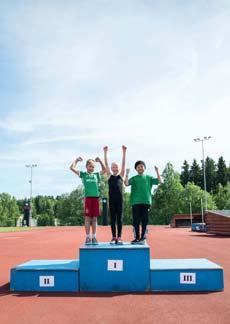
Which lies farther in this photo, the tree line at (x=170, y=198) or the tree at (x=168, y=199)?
the tree at (x=168, y=199)

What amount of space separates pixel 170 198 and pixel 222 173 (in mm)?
27752

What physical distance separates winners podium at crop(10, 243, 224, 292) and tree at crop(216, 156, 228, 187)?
10318 cm

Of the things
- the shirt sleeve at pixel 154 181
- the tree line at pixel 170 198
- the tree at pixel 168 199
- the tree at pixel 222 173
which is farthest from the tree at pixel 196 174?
the shirt sleeve at pixel 154 181

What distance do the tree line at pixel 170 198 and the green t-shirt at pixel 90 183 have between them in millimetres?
54536

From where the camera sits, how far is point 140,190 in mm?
8375

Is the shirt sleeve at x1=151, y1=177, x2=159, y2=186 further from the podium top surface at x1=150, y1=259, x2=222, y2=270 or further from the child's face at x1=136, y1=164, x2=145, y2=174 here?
the podium top surface at x1=150, y1=259, x2=222, y2=270

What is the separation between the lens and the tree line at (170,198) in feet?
274

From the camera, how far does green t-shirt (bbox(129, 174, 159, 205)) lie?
8.34m

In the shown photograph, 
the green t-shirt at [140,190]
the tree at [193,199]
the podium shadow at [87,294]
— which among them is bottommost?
the podium shadow at [87,294]

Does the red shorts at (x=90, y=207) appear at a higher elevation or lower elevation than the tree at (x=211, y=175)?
lower

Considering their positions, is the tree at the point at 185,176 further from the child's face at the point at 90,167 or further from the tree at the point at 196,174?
the child's face at the point at 90,167
